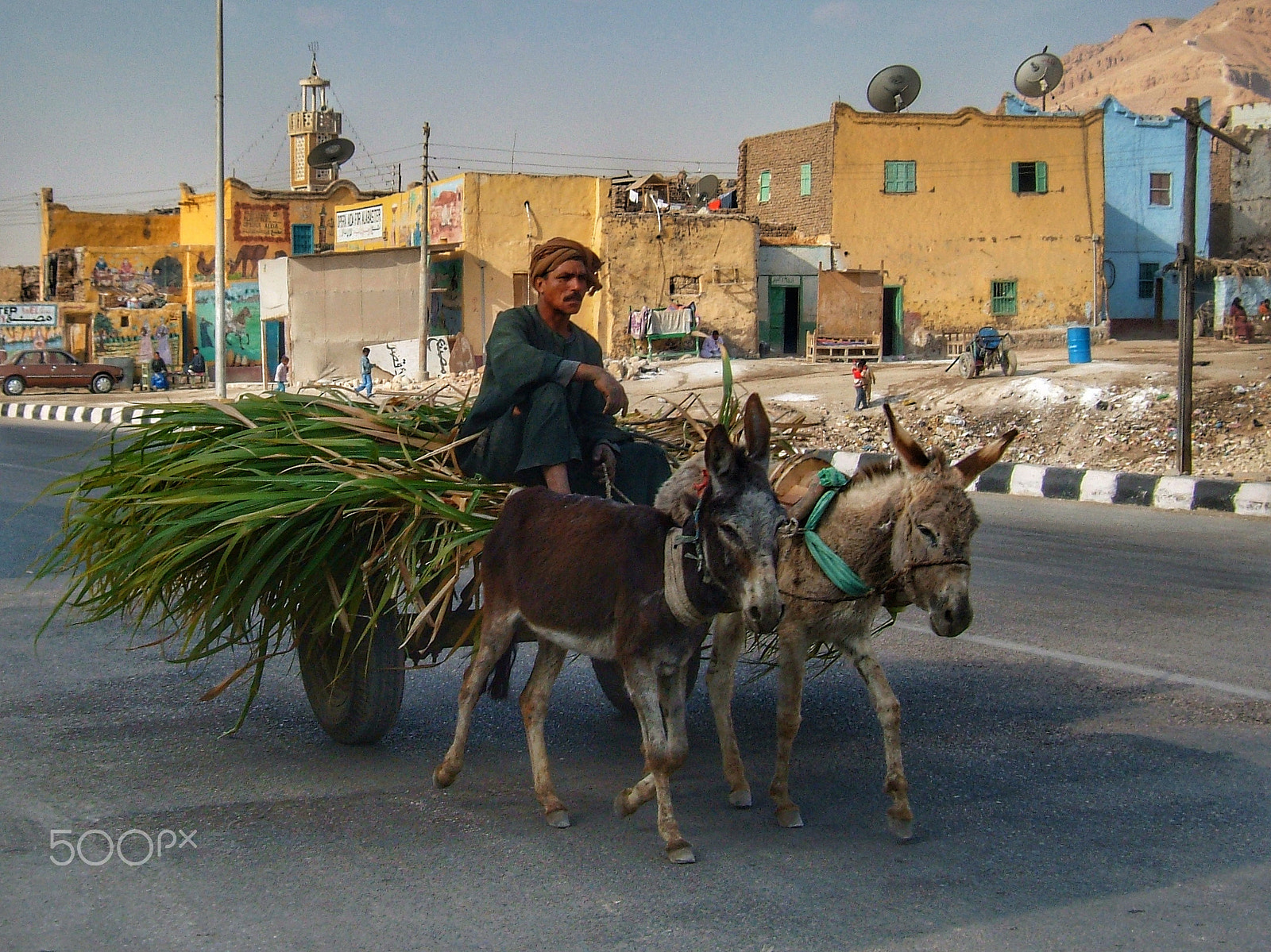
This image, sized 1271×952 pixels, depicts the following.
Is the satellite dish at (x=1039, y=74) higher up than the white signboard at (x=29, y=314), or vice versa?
the satellite dish at (x=1039, y=74)

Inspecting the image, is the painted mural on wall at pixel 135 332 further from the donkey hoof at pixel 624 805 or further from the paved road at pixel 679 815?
the donkey hoof at pixel 624 805

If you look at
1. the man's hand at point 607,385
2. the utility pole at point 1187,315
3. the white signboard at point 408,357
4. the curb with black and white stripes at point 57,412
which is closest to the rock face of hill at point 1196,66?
the white signboard at point 408,357

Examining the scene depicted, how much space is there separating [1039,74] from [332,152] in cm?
2499

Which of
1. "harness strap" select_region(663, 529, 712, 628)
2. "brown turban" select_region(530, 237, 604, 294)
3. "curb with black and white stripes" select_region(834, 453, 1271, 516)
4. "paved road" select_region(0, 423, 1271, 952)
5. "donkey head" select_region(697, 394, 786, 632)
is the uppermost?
"brown turban" select_region(530, 237, 604, 294)

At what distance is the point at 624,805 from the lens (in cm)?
376

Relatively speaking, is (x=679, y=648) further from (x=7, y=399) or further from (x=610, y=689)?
(x=7, y=399)

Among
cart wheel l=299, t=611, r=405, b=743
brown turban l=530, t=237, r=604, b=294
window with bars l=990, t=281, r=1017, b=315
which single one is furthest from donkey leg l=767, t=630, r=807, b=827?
window with bars l=990, t=281, r=1017, b=315

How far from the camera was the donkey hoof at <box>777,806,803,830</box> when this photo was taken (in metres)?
3.75

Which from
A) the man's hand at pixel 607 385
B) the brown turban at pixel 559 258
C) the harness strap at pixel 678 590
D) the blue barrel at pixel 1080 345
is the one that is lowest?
the harness strap at pixel 678 590

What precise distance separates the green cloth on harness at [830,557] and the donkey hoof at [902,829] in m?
0.65

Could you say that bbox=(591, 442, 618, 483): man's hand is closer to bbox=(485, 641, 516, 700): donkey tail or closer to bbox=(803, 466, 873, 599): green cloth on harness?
bbox=(485, 641, 516, 700): donkey tail

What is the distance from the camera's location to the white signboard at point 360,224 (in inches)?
1641

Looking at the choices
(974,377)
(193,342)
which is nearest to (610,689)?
(974,377)
